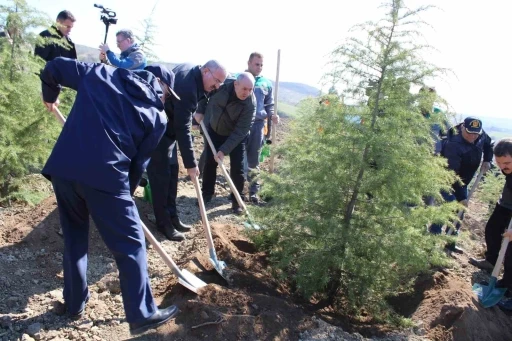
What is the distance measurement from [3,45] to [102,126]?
10.1ft

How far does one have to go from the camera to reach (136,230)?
2.87 metres

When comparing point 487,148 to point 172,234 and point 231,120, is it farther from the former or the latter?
point 172,234

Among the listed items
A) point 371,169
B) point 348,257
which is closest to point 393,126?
point 371,169

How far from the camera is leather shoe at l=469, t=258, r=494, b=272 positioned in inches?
233

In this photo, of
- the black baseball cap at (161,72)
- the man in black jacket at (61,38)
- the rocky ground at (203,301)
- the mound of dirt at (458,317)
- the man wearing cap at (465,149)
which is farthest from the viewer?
the man wearing cap at (465,149)

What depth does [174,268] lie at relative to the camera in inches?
136

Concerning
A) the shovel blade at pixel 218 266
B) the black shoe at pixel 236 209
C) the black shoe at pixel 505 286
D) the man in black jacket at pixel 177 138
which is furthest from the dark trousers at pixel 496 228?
the man in black jacket at pixel 177 138

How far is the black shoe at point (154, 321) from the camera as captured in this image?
2.85m

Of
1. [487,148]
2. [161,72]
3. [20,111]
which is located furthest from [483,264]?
[20,111]

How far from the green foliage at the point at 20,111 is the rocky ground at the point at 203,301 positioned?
462mm

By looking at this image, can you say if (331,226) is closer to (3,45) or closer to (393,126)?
(393,126)

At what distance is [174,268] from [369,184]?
185cm

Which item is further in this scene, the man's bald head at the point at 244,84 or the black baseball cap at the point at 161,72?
the man's bald head at the point at 244,84

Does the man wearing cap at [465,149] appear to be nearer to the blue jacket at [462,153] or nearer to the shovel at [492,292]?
the blue jacket at [462,153]
